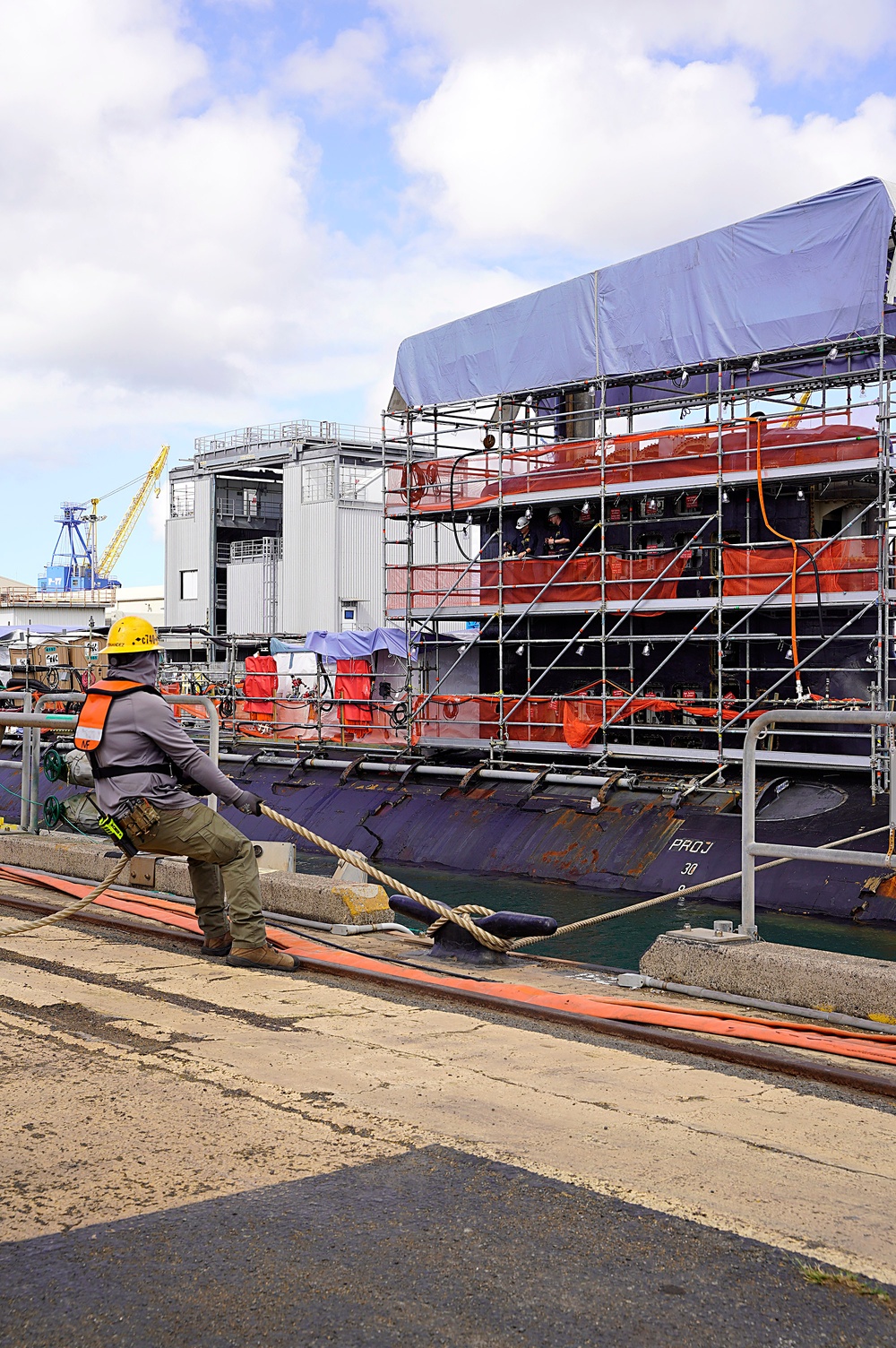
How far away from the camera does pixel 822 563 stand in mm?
20828

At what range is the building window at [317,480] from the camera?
5619cm

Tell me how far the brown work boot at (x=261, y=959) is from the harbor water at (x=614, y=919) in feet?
22.0

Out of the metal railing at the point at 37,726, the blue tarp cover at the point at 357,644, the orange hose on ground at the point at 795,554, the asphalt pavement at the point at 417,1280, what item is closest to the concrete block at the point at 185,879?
the metal railing at the point at 37,726

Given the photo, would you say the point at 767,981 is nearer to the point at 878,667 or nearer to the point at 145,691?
the point at 145,691

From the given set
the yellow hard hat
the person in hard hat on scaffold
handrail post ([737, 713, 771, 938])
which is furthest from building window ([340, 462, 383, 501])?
handrail post ([737, 713, 771, 938])

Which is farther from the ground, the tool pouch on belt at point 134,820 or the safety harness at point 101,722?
the safety harness at point 101,722

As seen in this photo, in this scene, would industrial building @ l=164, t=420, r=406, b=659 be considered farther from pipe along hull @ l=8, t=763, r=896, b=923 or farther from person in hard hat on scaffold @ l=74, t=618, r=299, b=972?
person in hard hat on scaffold @ l=74, t=618, r=299, b=972

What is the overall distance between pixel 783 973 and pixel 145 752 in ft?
14.0

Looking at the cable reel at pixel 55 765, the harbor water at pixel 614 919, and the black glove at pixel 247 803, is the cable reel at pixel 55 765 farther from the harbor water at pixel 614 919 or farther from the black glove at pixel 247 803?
the harbor water at pixel 614 919

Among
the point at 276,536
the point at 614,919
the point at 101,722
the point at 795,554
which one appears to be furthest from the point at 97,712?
the point at 276,536

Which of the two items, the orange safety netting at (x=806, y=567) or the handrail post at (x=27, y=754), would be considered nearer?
the handrail post at (x=27, y=754)

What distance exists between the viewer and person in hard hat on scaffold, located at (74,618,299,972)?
339 inches

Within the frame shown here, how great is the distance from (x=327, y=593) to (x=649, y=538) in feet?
106

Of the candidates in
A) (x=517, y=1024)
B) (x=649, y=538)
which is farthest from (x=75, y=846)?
(x=649, y=538)
